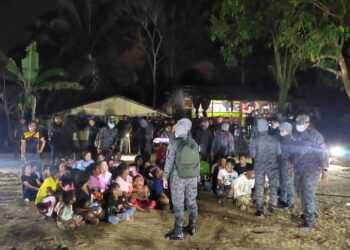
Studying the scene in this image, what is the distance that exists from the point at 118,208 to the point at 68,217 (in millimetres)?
915

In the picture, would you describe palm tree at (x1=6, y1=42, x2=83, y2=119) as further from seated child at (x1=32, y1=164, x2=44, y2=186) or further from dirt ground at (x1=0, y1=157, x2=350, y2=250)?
dirt ground at (x1=0, y1=157, x2=350, y2=250)

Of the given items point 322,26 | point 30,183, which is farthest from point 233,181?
point 322,26

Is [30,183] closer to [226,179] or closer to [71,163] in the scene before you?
[71,163]

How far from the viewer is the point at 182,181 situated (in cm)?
734

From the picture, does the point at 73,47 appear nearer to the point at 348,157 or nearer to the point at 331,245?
the point at 348,157

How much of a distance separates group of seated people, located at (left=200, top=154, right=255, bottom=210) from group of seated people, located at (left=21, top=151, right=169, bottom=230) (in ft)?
4.34

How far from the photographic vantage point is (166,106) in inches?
1156

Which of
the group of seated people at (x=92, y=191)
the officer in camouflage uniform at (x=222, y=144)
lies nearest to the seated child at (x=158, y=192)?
the group of seated people at (x=92, y=191)

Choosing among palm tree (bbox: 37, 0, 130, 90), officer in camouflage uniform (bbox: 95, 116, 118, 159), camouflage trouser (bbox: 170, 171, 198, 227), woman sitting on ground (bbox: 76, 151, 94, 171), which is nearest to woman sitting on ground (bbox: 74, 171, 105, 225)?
woman sitting on ground (bbox: 76, 151, 94, 171)

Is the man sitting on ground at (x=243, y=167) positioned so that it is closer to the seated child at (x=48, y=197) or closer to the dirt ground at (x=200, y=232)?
the dirt ground at (x=200, y=232)

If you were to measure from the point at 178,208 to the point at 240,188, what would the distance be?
2.71 metres

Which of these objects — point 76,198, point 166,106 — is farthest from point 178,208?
point 166,106

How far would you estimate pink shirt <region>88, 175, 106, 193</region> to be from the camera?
9054 millimetres

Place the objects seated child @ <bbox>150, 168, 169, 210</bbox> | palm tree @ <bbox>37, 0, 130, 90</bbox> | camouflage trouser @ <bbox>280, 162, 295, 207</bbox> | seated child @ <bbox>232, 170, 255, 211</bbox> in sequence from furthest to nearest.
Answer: palm tree @ <bbox>37, 0, 130, 90</bbox> < seated child @ <bbox>232, 170, 255, 211</bbox> < seated child @ <bbox>150, 168, 169, 210</bbox> < camouflage trouser @ <bbox>280, 162, 295, 207</bbox>
